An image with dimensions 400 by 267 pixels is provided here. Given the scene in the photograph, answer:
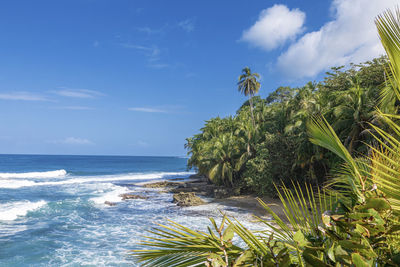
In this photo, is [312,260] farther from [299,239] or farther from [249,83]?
[249,83]

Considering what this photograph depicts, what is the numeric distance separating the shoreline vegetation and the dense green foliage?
0.09 m

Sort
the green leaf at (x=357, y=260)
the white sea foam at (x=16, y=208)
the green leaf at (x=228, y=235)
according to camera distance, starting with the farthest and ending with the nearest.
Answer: the white sea foam at (x=16, y=208) < the green leaf at (x=228, y=235) < the green leaf at (x=357, y=260)

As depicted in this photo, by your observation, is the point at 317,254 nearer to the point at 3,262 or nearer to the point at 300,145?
the point at 3,262

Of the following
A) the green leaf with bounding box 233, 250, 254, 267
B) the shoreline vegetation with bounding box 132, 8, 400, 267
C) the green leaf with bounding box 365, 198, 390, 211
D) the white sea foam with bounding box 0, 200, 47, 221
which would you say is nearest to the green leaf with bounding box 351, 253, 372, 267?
the shoreline vegetation with bounding box 132, 8, 400, 267

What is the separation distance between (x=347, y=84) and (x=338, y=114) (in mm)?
8098

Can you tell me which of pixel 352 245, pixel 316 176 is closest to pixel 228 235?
pixel 352 245

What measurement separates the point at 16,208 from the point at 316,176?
83.4ft

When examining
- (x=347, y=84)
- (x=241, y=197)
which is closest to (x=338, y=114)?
(x=347, y=84)

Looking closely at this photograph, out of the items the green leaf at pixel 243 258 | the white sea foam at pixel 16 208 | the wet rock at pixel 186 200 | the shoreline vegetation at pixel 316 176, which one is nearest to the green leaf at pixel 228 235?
the shoreline vegetation at pixel 316 176

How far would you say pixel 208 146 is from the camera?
30922 mm

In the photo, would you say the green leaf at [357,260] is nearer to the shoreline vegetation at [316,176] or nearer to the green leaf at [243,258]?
the shoreline vegetation at [316,176]

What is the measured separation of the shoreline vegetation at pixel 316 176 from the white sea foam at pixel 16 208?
11.2m

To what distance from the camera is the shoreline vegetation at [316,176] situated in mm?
1302

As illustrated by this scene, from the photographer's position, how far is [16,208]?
2194 cm
